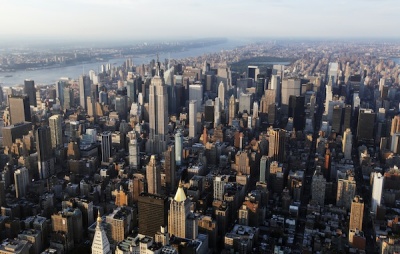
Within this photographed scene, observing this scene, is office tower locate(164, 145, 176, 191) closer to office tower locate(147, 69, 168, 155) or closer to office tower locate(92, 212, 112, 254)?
office tower locate(147, 69, 168, 155)

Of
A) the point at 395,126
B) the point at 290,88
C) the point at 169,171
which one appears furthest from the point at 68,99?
the point at 395,126

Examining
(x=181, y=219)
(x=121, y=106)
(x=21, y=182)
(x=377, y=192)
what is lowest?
(x=377, y=192)

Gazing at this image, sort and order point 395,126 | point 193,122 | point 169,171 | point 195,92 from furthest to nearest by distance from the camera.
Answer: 1. point 195,92
2. point 193,122
3. point 395,126
4. point 169,171

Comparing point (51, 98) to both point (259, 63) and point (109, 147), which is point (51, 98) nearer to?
point (109, 147)

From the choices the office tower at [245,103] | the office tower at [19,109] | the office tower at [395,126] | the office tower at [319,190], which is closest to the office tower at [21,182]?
the office tower at [19,109]

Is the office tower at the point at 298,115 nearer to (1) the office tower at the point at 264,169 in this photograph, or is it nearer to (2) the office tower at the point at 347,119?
(2) the office tower at the point at 347,119

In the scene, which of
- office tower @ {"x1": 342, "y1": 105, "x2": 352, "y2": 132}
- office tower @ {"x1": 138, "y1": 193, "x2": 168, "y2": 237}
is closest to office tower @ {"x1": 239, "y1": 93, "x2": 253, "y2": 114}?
office tower @ {"x1": 342, "y1": 105, "x2": 352, "y2": 132}

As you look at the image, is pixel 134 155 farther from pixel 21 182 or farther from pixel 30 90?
pixel 30 90
